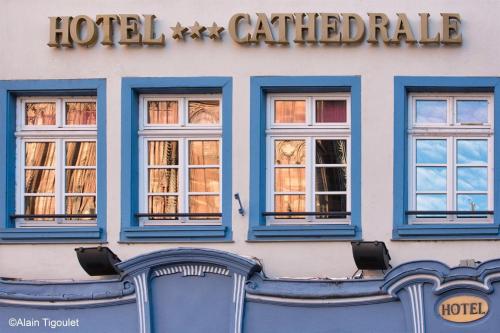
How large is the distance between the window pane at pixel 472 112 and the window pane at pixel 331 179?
5.10ft

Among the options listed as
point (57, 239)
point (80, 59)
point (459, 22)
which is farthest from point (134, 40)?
point (459, 22)

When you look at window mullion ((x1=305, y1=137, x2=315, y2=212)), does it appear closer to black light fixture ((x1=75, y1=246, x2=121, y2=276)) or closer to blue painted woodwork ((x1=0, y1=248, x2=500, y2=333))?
blue painted woodwork ((x1=0, y1=248, x2=500, y2=333))

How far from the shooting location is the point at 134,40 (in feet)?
50.8

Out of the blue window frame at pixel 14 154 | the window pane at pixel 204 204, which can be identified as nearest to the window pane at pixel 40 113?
the blue window frame at pixel 14 154

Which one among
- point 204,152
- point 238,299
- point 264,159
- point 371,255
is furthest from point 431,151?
point 238,299

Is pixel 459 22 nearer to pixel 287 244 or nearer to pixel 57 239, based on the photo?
pixel 287 244

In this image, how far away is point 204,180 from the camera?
51.5ft

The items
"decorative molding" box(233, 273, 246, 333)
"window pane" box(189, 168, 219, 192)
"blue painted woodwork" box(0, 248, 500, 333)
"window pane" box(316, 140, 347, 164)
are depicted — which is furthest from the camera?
"window pane" box(189, 168, 219, 192)

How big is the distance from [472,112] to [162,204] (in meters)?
3.92

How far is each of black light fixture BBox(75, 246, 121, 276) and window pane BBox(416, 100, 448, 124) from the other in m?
4.03

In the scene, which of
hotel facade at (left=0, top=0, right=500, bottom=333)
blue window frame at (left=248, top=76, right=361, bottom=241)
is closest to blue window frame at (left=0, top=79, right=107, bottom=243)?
hotel facade at (left=0, top=0, right=500, bottom=333)

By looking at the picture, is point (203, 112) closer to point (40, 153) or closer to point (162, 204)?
point (162, 204)

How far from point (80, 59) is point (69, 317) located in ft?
10.2

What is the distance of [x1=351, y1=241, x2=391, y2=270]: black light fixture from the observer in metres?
14.7
